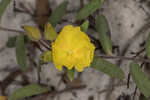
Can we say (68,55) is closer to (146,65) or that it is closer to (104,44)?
(104,44)

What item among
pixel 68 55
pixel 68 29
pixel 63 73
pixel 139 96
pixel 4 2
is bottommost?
pixel 139 96

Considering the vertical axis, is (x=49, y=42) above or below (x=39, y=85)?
above

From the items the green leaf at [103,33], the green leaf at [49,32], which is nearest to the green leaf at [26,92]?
the green leaf at [49,32]

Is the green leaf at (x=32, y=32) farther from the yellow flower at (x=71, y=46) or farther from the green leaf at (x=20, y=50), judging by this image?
the yellow flower at (x=71, y=46)

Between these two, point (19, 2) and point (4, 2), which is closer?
point (4, 2)

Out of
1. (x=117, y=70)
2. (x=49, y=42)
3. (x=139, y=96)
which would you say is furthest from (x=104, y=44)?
(x=139, y=96)

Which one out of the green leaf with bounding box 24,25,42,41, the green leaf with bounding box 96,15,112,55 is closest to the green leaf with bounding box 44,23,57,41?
the green leaf with bounding box 24,25,42,41

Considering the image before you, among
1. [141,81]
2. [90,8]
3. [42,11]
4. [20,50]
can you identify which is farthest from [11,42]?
[141,81]
